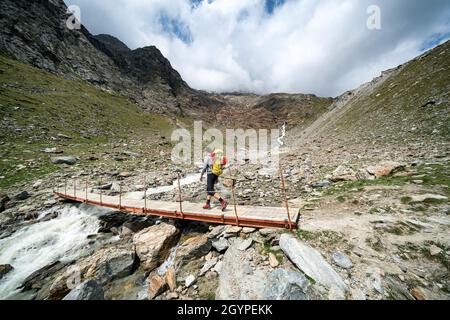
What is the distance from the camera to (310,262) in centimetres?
445

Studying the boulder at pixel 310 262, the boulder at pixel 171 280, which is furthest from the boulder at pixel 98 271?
the boulder at pixel 310 262

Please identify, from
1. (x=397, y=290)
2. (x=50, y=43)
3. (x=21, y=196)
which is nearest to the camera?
(x=397, y=290)

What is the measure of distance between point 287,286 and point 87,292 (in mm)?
5307

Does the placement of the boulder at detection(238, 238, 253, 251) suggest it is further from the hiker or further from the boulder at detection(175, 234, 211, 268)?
the hiker

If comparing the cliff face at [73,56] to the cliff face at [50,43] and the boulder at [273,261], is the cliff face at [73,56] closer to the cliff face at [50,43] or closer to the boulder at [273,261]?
the cliff face at [50,43]

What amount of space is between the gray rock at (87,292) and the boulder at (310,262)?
17.7ft

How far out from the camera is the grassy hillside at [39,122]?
18312mm

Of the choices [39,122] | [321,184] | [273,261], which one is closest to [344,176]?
[321,184]

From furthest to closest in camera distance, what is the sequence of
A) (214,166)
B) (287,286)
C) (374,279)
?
(214,166) < (287,286) < (374,279)

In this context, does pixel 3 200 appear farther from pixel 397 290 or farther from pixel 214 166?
pixel 397 290

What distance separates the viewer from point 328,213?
22.1 ft

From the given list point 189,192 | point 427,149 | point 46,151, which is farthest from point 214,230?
point 46,151

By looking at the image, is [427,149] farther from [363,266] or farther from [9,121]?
[9,121]

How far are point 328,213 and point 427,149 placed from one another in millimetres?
10386
